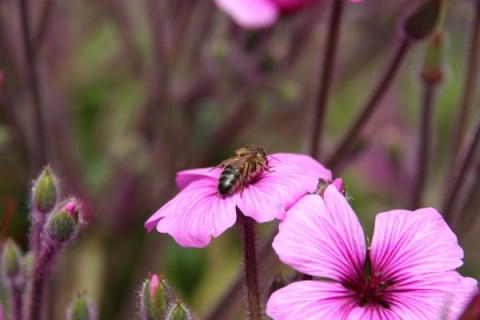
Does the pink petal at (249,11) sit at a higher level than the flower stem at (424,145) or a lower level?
higher

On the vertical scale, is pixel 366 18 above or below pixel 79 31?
below

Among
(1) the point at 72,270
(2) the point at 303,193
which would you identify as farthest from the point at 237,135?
(2) the point at 303,193

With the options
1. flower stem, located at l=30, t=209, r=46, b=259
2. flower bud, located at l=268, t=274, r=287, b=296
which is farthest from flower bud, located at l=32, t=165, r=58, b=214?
flower bud, located at l=268, t=274, r=287, b=296

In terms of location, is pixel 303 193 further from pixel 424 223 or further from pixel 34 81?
pixel 34 81

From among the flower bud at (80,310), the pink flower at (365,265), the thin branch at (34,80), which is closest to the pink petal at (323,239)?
the pink flower at (365,265)

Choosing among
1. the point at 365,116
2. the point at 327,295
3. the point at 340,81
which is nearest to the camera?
the point at 327,295

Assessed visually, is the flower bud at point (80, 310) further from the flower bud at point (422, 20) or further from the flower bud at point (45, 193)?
the flower bud at point (422, 20)
